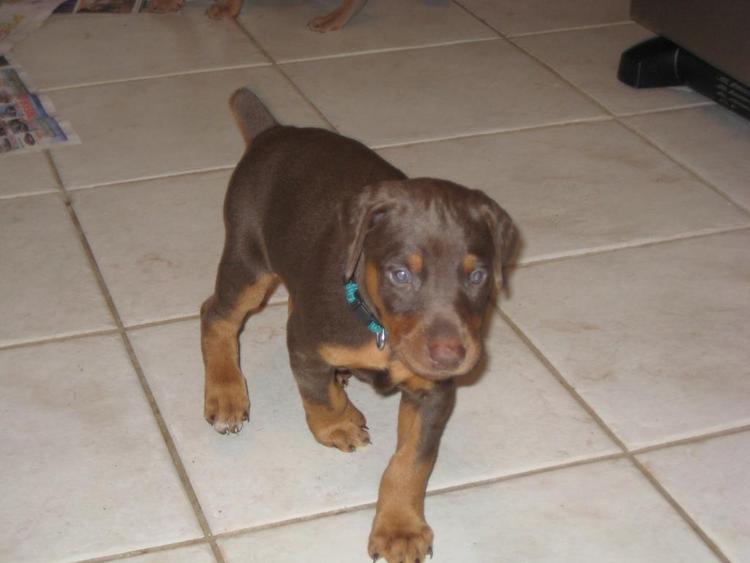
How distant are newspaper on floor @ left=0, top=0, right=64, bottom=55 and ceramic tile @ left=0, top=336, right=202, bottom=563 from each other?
2.27 metres

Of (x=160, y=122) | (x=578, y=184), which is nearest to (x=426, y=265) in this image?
(x=578, y=184)

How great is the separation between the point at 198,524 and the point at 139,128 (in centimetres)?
208

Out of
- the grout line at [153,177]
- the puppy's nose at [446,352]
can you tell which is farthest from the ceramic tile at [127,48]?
the puppy's nose at [446,352]

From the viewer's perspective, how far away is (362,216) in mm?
2305

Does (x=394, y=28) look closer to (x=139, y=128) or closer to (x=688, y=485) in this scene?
(x=139, y=128)

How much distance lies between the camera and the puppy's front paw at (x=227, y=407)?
9.11 feet

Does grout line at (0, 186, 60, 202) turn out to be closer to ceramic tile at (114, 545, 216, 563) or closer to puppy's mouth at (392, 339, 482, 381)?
ceramic tile at (114, 545, 216, 563)

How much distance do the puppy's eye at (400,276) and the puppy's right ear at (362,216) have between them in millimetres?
91

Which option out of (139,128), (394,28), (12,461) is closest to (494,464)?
(12,461)

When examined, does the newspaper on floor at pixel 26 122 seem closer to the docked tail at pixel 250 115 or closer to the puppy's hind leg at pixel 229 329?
the docked tail at pixel 250 115

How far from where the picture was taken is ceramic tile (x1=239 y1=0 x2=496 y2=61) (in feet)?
16.3

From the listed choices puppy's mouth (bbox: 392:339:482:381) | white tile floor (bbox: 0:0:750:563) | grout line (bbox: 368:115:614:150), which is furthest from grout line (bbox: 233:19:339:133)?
puppy's mouth (bbox: 392:339:482:381)

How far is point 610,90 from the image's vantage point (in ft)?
15.1

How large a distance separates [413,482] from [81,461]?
0.77 meters
